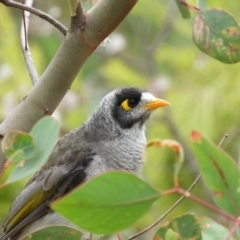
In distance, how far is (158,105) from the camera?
377 cm

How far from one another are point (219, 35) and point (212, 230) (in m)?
0.77

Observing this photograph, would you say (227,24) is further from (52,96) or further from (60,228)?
(60,228)

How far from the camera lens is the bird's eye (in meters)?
3.88

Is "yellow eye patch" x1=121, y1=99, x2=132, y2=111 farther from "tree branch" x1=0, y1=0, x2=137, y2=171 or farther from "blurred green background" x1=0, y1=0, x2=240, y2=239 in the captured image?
"tree branch" x1=0, y1=0, x2=137, y2=171

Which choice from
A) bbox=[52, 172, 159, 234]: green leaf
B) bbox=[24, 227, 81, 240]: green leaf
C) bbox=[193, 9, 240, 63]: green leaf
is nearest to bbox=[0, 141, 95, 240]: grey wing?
bbox=[24, 227, 81, 240]: green leaf

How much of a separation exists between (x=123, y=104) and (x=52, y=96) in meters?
1.20

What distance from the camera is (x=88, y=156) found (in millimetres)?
3643

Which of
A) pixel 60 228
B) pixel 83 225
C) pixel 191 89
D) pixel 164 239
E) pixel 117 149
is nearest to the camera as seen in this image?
pixel 83 225

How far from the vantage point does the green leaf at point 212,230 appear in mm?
2223

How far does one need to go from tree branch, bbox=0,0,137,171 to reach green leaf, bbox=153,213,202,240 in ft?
2.68

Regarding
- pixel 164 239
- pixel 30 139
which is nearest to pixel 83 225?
pixel 30 139

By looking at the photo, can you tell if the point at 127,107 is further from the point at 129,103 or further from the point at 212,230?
the point at 212,230

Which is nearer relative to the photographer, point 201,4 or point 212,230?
point 212,230

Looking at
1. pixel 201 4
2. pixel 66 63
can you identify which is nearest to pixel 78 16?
pixel 66 63
